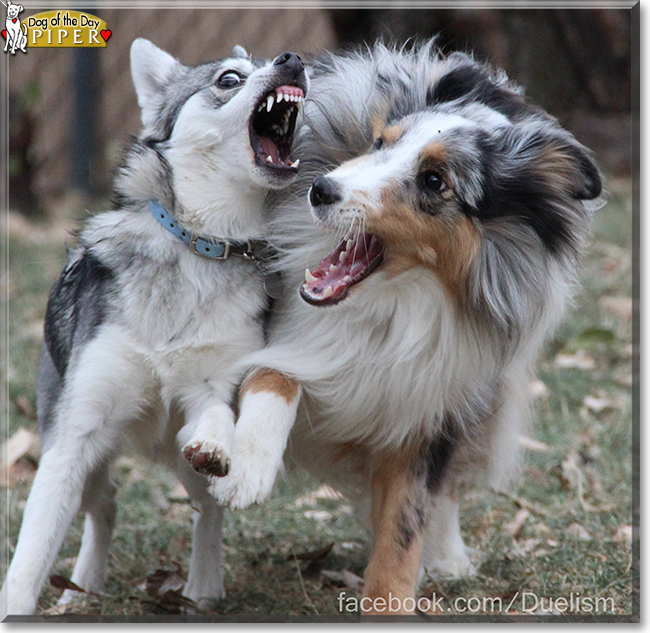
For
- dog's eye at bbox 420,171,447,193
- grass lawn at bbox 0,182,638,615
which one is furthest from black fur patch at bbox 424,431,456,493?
dog's eye at bbox 420,171,447,193

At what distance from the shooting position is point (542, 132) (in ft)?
9.24

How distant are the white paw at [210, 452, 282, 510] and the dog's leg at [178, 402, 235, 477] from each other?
34 mm

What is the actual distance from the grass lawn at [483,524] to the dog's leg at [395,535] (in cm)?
26

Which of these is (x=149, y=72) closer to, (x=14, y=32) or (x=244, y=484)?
(x=14, y=32)

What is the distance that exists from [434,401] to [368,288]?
0.44 m

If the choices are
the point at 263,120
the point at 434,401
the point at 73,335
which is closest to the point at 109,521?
the point at 73,335

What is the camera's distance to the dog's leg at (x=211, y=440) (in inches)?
98.5

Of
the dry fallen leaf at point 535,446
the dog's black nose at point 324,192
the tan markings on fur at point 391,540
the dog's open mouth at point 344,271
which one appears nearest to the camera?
the dog's black nose at point 324,192

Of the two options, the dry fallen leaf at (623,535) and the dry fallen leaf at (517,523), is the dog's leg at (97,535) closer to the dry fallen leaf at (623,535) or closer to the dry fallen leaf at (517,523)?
the dry fallen leaf at (517,523)

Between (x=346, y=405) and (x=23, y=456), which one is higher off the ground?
(x=346, y=405)

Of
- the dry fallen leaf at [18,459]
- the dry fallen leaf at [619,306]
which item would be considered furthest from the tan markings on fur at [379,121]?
the dry fallen leaf at [619,306]

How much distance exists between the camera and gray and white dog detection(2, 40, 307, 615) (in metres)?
2.76

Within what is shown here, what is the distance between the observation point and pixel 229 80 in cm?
304

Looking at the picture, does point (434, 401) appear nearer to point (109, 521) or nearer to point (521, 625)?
point (521, 625)
